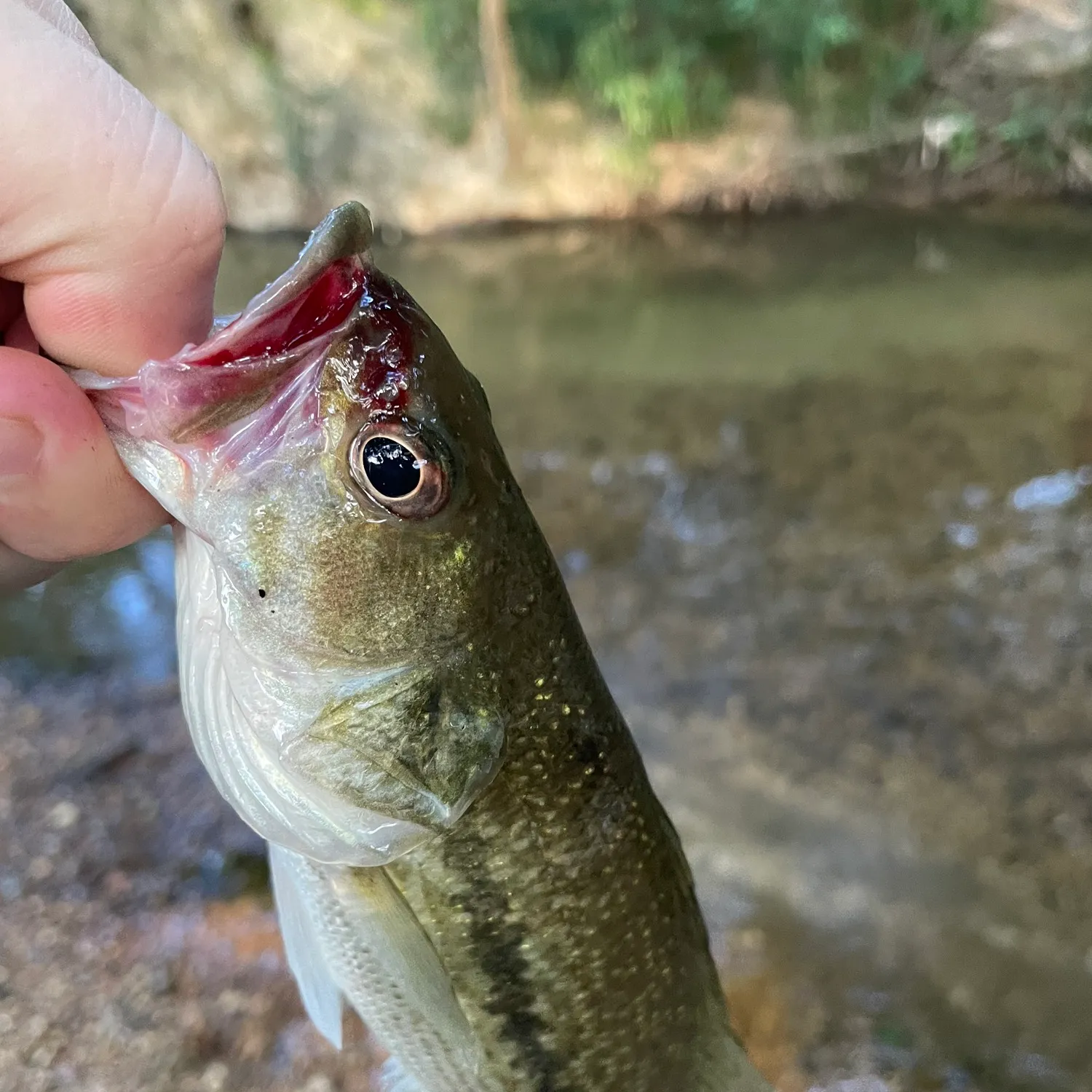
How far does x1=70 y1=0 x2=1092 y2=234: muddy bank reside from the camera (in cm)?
1218

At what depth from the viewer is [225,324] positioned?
1070 millimetres

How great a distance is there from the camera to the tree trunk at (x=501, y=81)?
1245 cm

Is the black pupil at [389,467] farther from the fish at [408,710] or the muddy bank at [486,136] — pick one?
the muddy bank at [486,136]

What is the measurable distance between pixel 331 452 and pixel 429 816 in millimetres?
489

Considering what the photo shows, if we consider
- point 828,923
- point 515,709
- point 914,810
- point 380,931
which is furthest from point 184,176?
point 914,810

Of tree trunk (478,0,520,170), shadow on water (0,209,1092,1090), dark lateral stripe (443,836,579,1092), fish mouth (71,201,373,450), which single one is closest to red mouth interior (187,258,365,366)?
fish mouth (71,201,373,450)

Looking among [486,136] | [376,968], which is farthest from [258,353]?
[486,136]

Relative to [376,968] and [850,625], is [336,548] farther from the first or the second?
[850,625]

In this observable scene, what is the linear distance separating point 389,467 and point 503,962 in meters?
0.73

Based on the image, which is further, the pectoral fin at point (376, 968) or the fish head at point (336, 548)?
the pectoral fin at point (376, 968)

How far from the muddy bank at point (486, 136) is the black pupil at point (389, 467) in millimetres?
12873

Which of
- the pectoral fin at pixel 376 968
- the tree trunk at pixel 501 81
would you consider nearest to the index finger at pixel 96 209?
the pectoral fin at pixel 376 968

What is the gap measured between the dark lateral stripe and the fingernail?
0.72m

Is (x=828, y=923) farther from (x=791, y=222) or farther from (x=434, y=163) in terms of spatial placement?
(x=434, y=163)
